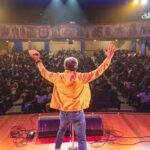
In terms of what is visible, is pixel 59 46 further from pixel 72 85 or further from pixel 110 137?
pixel 72 85

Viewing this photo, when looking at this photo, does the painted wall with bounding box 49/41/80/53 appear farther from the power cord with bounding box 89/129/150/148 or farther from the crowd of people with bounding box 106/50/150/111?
the power cord with bounding box 89/129/150/148

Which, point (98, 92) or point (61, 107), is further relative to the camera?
point (98, 92)

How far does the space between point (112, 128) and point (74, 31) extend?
65.4 feet

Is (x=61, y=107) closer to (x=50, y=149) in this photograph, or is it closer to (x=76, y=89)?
(x=76, y=89)

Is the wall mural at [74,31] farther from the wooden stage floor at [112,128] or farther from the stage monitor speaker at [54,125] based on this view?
the stage monitor speaker at [54,125]

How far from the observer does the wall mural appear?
75.1ft

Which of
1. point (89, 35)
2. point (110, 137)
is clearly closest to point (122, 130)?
point (110, 137)

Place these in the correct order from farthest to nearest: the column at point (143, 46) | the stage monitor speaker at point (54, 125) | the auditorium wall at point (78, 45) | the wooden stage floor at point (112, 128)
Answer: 1. the auditorium wall at point (78, 45)
2. the column at point (143, 46)
3. the stage monitor speaker at point (54, 125)
4. the wooden stage floor at point (112, 128)

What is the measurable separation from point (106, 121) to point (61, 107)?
257 cm

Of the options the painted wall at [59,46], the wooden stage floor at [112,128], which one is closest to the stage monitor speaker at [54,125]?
the wooden stage floor at [112,128]

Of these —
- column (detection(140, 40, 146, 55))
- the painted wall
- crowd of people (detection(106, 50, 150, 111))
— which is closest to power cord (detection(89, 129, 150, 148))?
crowd of people (detection(106, 50, 150, 111))

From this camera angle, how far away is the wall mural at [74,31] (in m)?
22.9

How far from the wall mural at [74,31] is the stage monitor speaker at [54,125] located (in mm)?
18193

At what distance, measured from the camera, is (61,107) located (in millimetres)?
3729
